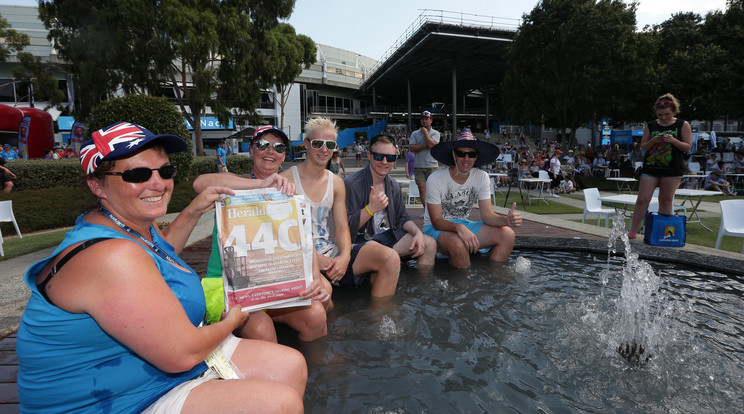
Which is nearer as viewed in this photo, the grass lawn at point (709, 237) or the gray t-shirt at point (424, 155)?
the grass lawn at point (709, 237)

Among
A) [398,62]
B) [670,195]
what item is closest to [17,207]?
[670,195]

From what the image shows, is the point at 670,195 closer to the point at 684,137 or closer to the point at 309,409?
the point at 684,137

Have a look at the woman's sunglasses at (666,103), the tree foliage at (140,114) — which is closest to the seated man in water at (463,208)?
the woman's sunglasses at (666,103)

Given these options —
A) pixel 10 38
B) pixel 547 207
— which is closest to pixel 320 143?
pixel 547 207

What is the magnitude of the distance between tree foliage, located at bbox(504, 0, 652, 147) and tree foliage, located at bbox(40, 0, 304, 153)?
1625cm

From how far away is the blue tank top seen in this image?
1350 mm

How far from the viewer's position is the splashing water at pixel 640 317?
284cm

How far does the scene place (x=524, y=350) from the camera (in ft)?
9.50

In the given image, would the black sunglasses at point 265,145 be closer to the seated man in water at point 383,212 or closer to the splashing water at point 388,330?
the seated man in water at point 383,212

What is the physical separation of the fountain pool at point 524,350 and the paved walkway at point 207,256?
1.50 ft

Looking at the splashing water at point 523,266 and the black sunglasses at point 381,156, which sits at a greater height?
the black sunglasses at point 381,156

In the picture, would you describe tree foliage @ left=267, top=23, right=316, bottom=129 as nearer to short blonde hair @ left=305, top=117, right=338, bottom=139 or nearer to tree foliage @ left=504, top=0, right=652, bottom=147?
tree foliage @ left=504, top=0, right=652, bottom=147

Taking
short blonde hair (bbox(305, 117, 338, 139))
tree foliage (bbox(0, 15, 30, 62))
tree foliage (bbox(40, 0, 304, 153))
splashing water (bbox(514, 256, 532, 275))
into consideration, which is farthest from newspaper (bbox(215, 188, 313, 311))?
tree foliage (bbox(0, 15, 30, 62))

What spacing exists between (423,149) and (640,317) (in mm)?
6096
